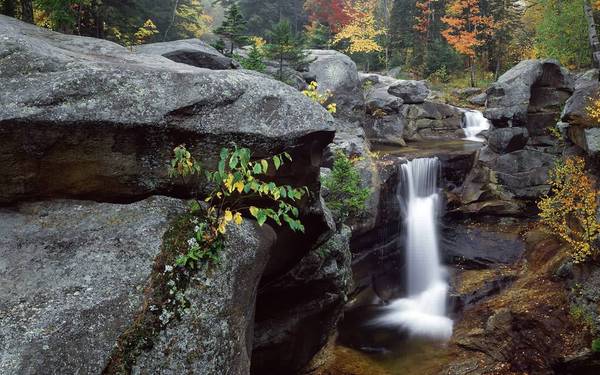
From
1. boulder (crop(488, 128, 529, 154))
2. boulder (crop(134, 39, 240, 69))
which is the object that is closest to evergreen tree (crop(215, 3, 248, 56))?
boulder (crop(134, 39, 240, 69))

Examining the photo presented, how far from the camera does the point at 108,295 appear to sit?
16.2ft

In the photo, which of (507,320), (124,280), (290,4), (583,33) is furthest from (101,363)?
(290,4)

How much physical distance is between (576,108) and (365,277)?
449 inches

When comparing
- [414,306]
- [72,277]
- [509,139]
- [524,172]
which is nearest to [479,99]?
[509,139]

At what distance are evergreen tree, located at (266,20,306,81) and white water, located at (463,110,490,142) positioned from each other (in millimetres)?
13667

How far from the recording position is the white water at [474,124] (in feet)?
94.4

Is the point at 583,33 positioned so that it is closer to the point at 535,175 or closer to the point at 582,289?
the point at 535,175

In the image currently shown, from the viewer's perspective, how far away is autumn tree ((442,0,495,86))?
119ft

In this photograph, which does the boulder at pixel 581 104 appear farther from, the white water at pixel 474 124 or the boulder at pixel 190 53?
the boulder at pixel 190 53

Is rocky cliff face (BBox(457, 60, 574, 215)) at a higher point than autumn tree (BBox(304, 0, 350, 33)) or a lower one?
lower

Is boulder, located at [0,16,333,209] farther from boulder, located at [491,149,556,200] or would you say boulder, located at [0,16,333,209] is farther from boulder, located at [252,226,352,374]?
boulder, located at [491,149,556,200]

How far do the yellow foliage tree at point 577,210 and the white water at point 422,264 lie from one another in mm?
5245

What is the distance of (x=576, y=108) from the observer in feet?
52.7

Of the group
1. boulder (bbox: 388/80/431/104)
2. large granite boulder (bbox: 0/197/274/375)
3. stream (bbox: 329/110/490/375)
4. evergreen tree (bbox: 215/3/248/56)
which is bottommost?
stream (bbox: 329/110/490/375)
